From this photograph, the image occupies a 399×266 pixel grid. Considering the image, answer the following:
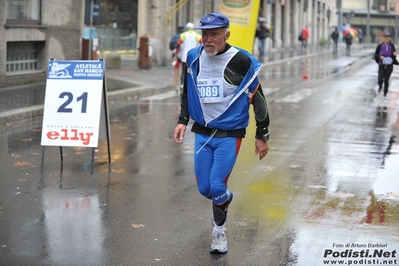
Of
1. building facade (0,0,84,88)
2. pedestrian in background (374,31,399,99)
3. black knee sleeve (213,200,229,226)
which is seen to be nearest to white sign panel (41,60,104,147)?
black knee sleeve (213,200,229,226)

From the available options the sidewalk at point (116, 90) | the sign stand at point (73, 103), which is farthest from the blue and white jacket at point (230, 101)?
the sidewalk at point (116, 90)

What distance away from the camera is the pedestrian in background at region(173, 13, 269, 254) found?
21.4 ft

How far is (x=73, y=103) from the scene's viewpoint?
10.7 metres

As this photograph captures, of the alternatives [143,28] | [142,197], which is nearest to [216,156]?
[142,197]

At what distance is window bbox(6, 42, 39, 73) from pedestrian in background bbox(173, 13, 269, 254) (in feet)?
49.8

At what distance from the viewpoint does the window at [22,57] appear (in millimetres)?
21156

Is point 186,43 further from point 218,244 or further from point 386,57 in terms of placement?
point 218,244

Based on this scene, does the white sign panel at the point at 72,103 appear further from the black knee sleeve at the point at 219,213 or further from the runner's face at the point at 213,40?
the runner's face at the point at 213,40

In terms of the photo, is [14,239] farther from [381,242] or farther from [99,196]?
[381,242]

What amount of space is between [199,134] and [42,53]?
1657 centimetres

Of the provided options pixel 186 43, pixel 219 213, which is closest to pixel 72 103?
pixel 219 213

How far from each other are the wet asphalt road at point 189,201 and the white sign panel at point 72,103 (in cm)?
45

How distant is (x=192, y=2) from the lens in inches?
1485

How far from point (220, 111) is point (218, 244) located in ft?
3.53
